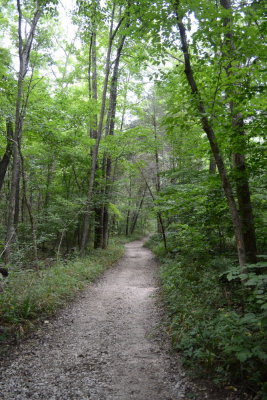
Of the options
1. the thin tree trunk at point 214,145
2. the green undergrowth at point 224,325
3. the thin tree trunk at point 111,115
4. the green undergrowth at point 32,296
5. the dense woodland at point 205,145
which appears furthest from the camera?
the thin tree trunk at point 111,115

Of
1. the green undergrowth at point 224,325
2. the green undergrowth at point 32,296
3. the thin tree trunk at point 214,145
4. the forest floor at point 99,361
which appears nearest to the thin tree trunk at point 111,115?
the green undergrowth at point 32,296

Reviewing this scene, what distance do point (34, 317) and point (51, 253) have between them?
1239cm

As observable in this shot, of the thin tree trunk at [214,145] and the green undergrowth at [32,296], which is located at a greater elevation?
the thin tree trunk at [214,145]

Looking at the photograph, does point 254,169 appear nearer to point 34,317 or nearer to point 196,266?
point 196,266

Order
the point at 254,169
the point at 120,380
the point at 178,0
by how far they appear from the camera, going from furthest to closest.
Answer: the point at 254,169 → the point at 178,0 → the point at 120,380

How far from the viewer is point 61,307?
671 cm

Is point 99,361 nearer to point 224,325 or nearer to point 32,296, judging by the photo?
point 224,325

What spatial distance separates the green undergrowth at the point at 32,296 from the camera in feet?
16.6

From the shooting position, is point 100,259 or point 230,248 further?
point 100,259

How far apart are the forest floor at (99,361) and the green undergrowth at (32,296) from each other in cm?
29

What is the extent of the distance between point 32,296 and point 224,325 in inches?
176

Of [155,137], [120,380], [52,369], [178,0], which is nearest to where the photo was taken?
[120,380]

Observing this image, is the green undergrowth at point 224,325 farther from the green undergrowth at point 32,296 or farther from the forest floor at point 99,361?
the green undergrowth at point 32,296

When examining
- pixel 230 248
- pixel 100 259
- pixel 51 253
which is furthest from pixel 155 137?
pixel 51 253
